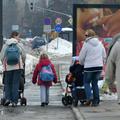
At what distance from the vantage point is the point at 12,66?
13734 mm

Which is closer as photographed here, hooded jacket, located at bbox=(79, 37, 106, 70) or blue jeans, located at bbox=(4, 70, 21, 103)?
hooded jacket, located at bbox=(79, 37, 106, 70)

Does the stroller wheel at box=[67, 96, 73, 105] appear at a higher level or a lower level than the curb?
higher

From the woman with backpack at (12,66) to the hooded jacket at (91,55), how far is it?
1.45 metres

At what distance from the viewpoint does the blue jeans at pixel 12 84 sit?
13.8m

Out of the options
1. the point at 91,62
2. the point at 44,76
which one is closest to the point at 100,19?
the point at 44,76

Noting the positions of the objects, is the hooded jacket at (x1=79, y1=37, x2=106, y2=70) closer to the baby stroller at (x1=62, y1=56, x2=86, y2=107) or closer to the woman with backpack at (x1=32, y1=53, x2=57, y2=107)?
the baby stroller at (x1=62, y1=56, x2=86, y2=107)

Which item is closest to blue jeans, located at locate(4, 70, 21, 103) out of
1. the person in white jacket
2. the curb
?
the curb

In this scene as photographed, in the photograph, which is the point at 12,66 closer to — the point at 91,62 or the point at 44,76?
the point at 44,76

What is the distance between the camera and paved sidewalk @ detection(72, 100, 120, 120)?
11398 mm

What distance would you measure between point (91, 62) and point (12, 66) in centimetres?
182

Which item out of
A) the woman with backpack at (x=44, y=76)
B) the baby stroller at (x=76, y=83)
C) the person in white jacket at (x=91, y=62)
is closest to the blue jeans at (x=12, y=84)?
the woman with backpack at (x=44, y=76)

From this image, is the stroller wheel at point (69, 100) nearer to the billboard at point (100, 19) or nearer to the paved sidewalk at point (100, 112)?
the paved sidewalk at point (100, 112)

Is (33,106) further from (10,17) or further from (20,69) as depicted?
(10,17)

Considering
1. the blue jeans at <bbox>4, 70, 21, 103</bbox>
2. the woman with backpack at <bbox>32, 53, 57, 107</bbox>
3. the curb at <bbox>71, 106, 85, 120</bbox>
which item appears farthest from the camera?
the woman with backpack at <bbox>32, 53, 57, 107</bbox>
